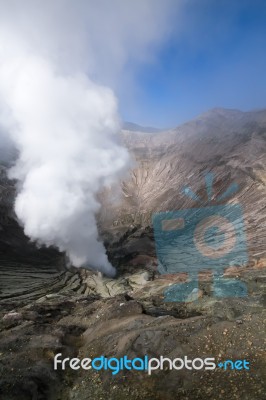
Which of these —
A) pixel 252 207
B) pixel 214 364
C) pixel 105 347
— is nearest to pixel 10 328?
pixel 105 347

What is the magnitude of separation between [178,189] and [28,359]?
27.2m

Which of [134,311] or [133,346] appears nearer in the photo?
[133,346]

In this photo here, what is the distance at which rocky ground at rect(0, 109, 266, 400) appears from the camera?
7534 millimetres

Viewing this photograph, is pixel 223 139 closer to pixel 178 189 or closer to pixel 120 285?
pixel 178 189

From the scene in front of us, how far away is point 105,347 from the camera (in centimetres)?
906

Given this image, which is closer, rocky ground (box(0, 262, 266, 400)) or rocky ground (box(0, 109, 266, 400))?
rocky ground (box(0, 262, 266, 400))

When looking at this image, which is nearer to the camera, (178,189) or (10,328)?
(10,328)

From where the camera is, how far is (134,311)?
1127 cm

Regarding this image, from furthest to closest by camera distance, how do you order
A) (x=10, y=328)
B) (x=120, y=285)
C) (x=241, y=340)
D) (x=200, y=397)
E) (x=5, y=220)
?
1. (x=5, y=220)
2. (x=120, y=285)
3. (x=10, y=328)
4. (x=241, y=340)
5. (x=200, y=397)

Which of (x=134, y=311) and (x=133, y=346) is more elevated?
(x=134, y=311)

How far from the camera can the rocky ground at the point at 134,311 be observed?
753cm

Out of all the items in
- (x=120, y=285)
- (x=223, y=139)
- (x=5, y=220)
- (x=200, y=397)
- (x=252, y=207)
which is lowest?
(x=200, y=397)

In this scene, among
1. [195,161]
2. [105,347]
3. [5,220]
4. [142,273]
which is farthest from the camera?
[195,161]

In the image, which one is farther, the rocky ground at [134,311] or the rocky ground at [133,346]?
the rocky ground at [134,311]
